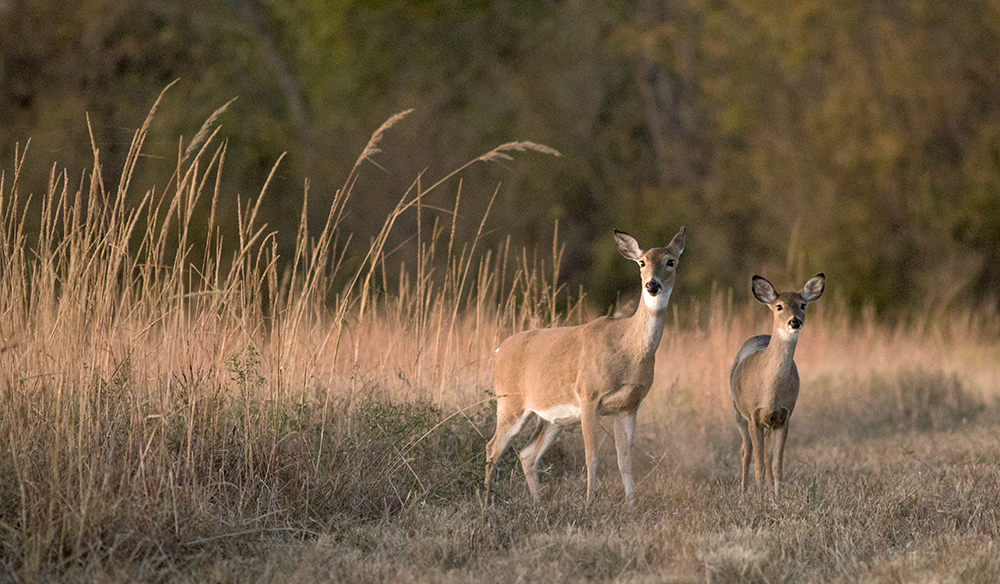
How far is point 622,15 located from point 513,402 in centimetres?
1842

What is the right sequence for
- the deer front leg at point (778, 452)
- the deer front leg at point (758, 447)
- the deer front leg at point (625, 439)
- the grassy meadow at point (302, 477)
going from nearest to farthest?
the grassy meadow at point (302, 477) < the deer front leg at point (625, 439) < the deer front leg at point (778, 452) < the deer front leg at point (758, 447)

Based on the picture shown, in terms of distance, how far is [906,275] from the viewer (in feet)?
61.8

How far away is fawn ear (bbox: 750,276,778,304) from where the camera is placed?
716 centimetres

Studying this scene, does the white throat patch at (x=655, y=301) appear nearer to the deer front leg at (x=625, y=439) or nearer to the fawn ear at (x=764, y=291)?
the deer front leg at (x=625, y=439)

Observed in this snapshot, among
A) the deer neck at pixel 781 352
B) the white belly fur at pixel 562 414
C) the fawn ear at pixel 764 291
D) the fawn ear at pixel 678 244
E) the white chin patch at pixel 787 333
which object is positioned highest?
the fawn ear at pixel 678 244

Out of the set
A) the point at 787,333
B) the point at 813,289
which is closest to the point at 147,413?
the point at 787,333

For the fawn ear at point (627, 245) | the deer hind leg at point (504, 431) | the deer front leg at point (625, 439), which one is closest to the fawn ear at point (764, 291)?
the fawn ear at point (627, 245)

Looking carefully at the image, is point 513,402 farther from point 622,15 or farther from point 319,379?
point 622,15

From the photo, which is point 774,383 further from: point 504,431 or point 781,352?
point 504,431

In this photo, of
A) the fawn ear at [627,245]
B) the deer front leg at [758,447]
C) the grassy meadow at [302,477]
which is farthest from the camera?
the deer front leg at [758,447]

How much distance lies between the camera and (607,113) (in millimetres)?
23750

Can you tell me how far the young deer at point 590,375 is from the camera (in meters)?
6.34

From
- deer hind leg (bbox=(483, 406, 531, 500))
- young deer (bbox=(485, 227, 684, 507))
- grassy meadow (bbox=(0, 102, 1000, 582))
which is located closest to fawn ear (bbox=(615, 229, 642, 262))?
young deer (bbox=(485, 227, 684, 507))

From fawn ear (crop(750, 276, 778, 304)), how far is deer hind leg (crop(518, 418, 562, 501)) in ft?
5.17
